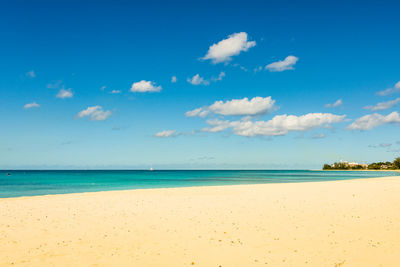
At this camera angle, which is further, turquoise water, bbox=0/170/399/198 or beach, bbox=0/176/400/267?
turquoise water, bbox=0/170/399/198

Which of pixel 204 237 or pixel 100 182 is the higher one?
pixel 204 237

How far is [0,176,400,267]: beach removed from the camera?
A: 29.3ft

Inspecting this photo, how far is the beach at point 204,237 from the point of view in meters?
8.94

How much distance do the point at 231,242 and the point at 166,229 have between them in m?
3.26

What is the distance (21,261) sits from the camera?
28.9 ft

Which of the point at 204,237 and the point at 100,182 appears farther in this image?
the point at 100,182

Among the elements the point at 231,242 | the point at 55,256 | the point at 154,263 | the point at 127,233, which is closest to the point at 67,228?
the point at 127,233

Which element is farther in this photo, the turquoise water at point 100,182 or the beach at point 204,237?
the turquoise water at point 100,182

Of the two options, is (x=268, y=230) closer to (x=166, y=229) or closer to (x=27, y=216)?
(x=166, y=229)

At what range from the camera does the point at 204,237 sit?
448 inches

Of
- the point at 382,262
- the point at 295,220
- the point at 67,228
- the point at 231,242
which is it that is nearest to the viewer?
the point at 382,262

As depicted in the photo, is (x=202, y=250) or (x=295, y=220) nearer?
(x=202, y=250)

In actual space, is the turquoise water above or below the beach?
below

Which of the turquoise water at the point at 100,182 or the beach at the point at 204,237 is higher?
the beach at the point at 204,237
